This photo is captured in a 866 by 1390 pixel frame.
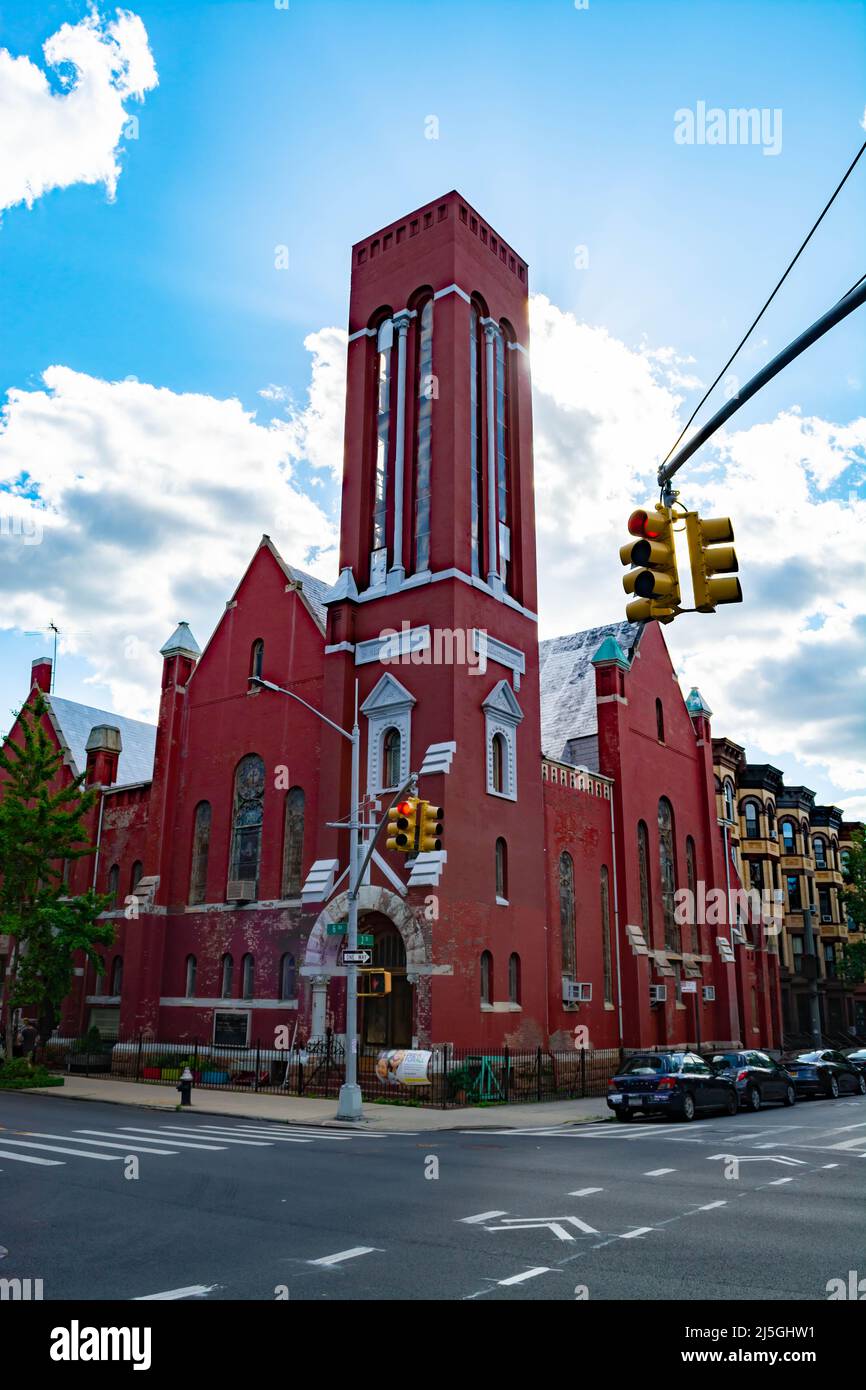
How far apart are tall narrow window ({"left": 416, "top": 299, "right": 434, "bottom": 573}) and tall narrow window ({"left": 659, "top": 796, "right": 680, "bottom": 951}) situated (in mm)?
16278

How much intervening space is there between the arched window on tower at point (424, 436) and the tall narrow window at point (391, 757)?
204 inches

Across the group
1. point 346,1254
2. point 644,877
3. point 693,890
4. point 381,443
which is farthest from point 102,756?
point 346,1254

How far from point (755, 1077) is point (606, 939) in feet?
35.4

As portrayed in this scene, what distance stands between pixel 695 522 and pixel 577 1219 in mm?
6918

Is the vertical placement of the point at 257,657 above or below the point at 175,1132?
above

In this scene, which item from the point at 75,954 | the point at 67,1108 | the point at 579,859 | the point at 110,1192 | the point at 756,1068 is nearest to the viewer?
the point at 110,1192

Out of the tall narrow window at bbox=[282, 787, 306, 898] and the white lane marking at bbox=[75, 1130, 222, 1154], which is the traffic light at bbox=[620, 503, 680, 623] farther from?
the tall narrow window at bbox=[282, 787, 306, 898]

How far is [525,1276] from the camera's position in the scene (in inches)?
305

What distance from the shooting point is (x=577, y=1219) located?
10102 mm

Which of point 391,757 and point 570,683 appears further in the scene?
point 570,683

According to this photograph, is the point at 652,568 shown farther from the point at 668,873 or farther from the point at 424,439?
the point at 668,873

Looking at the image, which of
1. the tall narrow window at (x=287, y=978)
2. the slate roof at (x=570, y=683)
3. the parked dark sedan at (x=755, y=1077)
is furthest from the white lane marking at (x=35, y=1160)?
the slate roof at (x=570, y=683)

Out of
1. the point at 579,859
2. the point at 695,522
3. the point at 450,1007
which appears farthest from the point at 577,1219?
the point at 579,859
